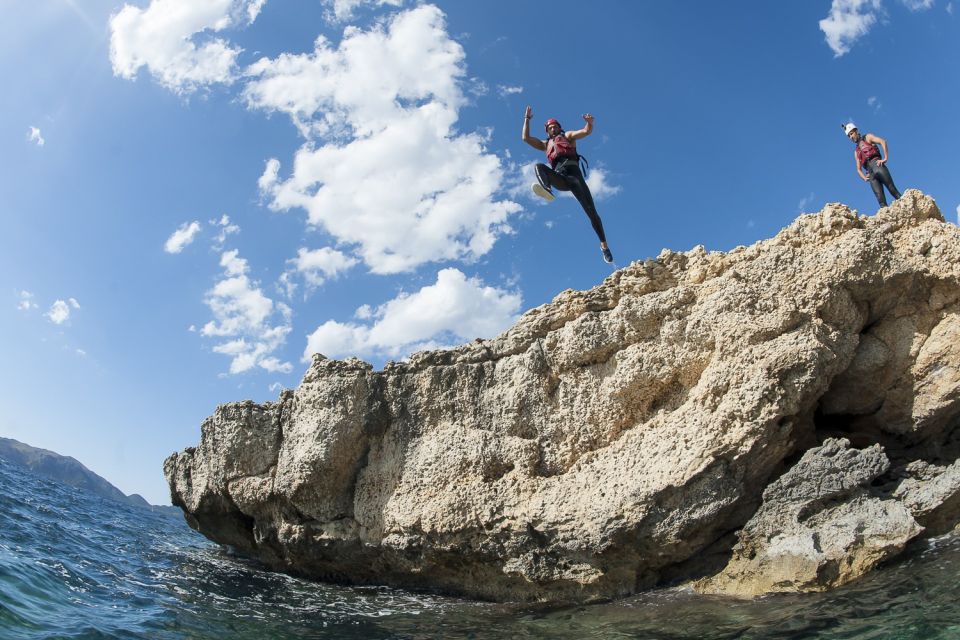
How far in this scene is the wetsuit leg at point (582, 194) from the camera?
1145cm

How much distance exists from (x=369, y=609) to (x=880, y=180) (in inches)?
447

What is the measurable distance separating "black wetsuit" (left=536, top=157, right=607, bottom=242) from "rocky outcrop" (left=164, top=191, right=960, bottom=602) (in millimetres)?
1423

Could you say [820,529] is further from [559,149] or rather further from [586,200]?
[559,149]

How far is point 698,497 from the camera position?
845 centimetres

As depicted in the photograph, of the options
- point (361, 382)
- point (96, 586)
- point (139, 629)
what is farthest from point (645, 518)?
point (96, 586)

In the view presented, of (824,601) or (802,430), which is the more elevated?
(802,430)

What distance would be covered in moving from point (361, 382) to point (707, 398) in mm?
5986

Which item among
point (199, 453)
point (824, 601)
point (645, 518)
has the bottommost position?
point (824, 601)

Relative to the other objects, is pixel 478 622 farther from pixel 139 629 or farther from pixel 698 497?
pixel 139 629

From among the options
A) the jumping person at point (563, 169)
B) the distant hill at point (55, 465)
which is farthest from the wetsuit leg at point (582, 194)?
the distant hill at point (55, 465)

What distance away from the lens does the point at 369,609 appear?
998cm

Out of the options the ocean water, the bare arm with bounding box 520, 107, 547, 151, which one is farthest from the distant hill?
the bare arm with bounding box 520, 107, 547, 151

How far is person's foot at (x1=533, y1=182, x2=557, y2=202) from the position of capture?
36.9 feet

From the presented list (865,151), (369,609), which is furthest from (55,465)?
(865,151)
